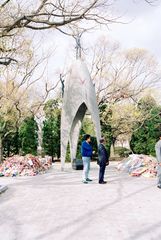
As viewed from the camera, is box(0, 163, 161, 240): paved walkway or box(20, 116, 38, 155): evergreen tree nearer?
box(0, 163, 161, 240): paved walkway

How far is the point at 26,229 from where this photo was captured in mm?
5094

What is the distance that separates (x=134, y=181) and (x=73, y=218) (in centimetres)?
543

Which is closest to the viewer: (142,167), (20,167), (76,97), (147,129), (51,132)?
(142,167)

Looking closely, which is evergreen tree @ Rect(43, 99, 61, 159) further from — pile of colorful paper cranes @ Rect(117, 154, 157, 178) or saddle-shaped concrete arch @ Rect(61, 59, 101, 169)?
pile of colorful paper cranes @ Rect(117, 154, 157, 178)

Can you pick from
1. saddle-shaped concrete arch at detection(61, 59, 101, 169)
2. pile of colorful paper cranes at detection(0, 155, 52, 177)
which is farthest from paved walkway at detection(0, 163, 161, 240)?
saddle-shaped concrete arch at detection(61, 59, 101, 169)

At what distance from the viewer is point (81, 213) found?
6141 millimetres

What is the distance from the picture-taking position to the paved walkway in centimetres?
482

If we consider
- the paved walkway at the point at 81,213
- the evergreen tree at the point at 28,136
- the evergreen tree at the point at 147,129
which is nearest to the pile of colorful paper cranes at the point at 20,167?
the paved walkway at the point at 81,213

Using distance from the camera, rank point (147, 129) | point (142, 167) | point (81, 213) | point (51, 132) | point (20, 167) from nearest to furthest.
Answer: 1. point (81, 213)
2. point (142, 167)
3. point (20, 167)
4. point (147, 129)
5. point (51, 132)

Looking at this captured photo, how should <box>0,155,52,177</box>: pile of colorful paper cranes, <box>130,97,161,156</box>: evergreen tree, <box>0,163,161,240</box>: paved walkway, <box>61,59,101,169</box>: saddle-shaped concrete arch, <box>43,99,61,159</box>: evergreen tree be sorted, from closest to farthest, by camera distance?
<box>0,163,161,240</box>: paved walkway, <box>0,155,52,177</box>: pile of colorful paper cranes, <box>61,59,101,169</box>: saddle-shaped concrete arch, <box>130,97,161,156</box>: evergreen tree, <box>43,99,61,159</box>: evergreen tree

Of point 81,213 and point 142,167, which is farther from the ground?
point 142,167

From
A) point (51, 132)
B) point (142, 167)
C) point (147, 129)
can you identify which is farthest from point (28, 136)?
point (142, 167)

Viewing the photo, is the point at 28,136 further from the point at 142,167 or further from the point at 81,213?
the point at 81,213

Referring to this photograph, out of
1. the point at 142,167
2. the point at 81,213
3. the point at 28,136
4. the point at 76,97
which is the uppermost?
the point at 76,97
